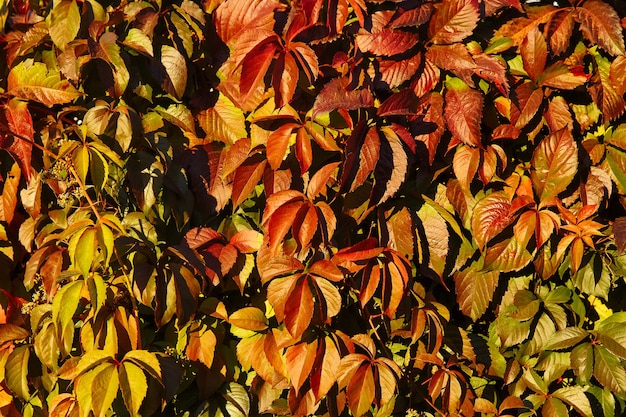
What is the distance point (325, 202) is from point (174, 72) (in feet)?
1.83

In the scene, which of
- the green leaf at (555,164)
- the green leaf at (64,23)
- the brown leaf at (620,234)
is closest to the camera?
the brown leaf at (620,234)

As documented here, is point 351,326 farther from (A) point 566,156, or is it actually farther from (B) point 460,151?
(A) point 566,156

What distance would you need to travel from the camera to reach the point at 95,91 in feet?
6.97

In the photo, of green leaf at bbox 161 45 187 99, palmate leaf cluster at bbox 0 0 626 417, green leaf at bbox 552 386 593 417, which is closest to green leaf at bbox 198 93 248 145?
palmate leaf cluster at bbox 0 0 626 417

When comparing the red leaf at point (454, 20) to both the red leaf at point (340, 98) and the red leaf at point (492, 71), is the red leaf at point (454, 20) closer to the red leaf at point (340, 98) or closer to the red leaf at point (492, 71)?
the red leaf at point (492, 71)

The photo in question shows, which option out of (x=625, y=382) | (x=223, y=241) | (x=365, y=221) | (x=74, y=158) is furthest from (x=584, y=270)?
(x=74, y=158)

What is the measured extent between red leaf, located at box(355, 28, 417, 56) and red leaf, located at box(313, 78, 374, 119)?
0.36 ft

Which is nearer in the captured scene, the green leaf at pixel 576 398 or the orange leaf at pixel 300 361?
the orange leaf at pixel 300 361

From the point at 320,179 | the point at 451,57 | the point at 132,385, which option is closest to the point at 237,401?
the point at 132,385

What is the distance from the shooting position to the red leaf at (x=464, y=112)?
1.86 m

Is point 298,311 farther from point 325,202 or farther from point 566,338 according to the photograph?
point 566,338

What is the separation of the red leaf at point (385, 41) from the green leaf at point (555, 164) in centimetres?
46

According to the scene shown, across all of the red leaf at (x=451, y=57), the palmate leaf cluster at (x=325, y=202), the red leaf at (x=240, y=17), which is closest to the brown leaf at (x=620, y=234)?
the palmate leaf cluster at (x=325, y=202)

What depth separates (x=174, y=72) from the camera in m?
2.00
